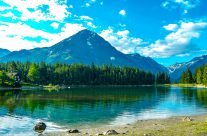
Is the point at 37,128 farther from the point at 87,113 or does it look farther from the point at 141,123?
the point at 87,113

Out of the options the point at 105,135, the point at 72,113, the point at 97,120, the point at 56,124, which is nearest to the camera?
the point at 105,135

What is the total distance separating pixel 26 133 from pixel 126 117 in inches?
1084

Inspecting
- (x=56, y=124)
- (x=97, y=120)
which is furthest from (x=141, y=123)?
(x=56, y=124)

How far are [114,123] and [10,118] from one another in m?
22.4

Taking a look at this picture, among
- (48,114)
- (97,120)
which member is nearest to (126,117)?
(97,120)

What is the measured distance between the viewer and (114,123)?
62125 mm

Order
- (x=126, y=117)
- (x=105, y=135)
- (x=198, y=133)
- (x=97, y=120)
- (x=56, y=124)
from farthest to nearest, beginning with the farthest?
(x=126, y=117) < (x=97, y=120) < (x=56, y=124) < (x=105, y=135) < (x=198, y=133)

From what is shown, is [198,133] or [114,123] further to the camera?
[114,123]

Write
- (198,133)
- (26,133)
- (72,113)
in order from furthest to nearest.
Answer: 1. (72,113)
2. (26,133)
3. (198,133)

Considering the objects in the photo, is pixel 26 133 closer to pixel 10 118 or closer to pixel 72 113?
pixel 10 118

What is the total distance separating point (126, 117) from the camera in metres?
71.2

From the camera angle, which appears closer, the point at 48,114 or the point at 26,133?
the point at 26,133

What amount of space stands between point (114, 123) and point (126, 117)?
9632 mm

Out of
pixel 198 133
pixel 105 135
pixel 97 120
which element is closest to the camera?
pixel 198 133
